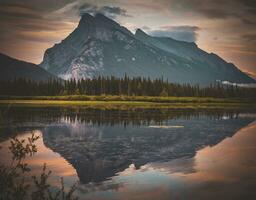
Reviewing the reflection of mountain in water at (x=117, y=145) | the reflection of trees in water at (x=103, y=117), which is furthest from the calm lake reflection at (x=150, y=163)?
the reflection of trees in water at (x=103, y=117)

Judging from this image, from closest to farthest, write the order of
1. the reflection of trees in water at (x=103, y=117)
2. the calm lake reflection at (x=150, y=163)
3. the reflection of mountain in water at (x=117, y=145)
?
the calm lake reflection at (x=150, y=163), the reflection of mountain in water at (x=117, y=145), the reflection of trees in water at (x=103, y=117)

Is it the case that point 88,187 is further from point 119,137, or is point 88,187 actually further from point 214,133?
point 214,133

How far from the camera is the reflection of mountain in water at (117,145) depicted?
83.3 feet

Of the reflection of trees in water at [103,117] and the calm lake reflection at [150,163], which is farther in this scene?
the reflection of trees in water at [103,117]

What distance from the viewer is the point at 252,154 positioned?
30.9 metres

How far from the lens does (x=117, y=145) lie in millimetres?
34531

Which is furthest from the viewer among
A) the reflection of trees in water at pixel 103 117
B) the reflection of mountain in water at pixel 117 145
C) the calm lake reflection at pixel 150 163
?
the reflection of trees in water at pixel 103 117

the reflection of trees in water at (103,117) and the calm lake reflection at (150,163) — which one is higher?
the reflection of trees in water at (103,117)

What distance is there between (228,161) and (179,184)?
8815 mm

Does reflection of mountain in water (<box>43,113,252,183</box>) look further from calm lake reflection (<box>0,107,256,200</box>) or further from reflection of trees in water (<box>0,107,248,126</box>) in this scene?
reflection of trees in water (<box>0,107,248,126</box>)

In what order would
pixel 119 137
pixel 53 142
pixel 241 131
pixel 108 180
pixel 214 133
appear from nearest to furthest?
pixel 108 180, pixel 53 142, pixel 119 137, pixel 214 133, pixel 241 131

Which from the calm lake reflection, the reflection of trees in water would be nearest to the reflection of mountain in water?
the calm lake reflection

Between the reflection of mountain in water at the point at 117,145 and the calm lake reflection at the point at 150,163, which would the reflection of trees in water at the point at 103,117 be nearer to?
the reflection of mountain in water at the point at 117,145

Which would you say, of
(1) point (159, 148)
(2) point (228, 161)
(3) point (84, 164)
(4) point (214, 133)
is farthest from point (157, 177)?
(4) point (214, 133)
